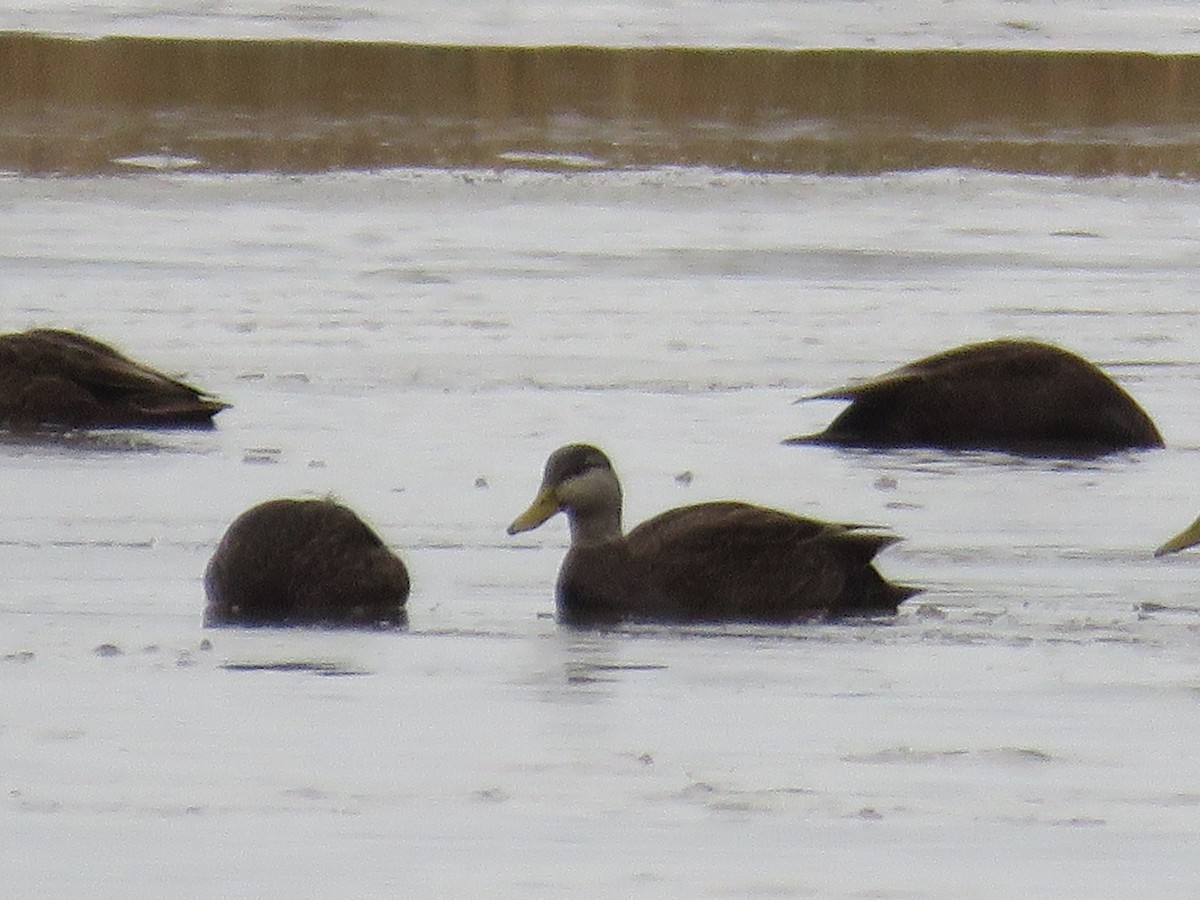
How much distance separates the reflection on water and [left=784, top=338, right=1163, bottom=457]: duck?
40.1 feet

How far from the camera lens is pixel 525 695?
25.7 feet

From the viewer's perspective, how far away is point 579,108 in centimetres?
2933

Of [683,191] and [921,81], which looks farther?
Answer: [921,81]

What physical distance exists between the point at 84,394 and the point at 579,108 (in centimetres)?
1656

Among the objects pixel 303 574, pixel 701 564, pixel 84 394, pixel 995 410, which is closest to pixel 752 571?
pixel 701 564

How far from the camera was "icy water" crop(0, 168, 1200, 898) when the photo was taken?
634 cm

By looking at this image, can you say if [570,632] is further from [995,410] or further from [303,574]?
[995,410]

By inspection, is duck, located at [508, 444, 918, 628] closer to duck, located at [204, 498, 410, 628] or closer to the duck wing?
the duck wing

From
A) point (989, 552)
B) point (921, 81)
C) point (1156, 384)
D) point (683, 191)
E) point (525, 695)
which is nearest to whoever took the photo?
point (525, 695)

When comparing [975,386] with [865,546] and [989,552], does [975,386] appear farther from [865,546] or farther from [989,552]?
[865,546]

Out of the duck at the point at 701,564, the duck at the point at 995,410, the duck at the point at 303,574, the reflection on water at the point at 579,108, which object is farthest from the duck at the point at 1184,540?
the reflection on water at the point at 579,108

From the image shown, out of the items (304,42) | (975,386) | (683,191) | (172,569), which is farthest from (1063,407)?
(304,42)

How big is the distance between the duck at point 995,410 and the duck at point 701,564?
3421 millimetres

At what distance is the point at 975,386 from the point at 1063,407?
344 mm
